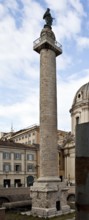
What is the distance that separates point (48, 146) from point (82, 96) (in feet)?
107

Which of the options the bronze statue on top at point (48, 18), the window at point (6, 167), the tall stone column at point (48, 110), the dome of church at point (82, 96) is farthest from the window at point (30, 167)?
the bronze statue on top at point (48, 18)

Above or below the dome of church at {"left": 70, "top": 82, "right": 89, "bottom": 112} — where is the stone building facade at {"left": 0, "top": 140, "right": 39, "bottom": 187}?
below

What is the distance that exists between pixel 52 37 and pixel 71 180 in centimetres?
3505

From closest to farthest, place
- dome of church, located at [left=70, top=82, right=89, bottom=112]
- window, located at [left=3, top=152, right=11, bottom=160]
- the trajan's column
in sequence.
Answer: the trajan's column
window, located at [left=3, top=152, right=11, bottom=160]
dome of church, located at [left=70, top=82, right=89, bottom=112]

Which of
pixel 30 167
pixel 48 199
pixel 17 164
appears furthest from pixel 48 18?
pixel 30 167

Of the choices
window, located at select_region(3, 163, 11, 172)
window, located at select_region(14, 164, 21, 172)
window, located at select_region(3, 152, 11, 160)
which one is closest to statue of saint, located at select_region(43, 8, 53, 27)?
window, located at select_region(3, 152, 11, 160)

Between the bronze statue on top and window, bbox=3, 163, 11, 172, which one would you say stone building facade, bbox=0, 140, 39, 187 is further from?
the bronze statue on top

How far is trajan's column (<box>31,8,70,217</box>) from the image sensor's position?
1275 inches

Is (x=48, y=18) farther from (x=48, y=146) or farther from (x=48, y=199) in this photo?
(x=48, y=199)

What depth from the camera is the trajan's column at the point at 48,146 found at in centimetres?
3238

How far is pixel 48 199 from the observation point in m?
31.9

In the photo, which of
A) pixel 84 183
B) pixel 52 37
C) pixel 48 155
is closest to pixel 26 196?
pixel 48 155

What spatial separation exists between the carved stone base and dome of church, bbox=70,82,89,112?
105 ft

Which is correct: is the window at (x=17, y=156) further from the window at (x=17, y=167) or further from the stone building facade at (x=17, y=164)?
the window at (x=17, y=167)
